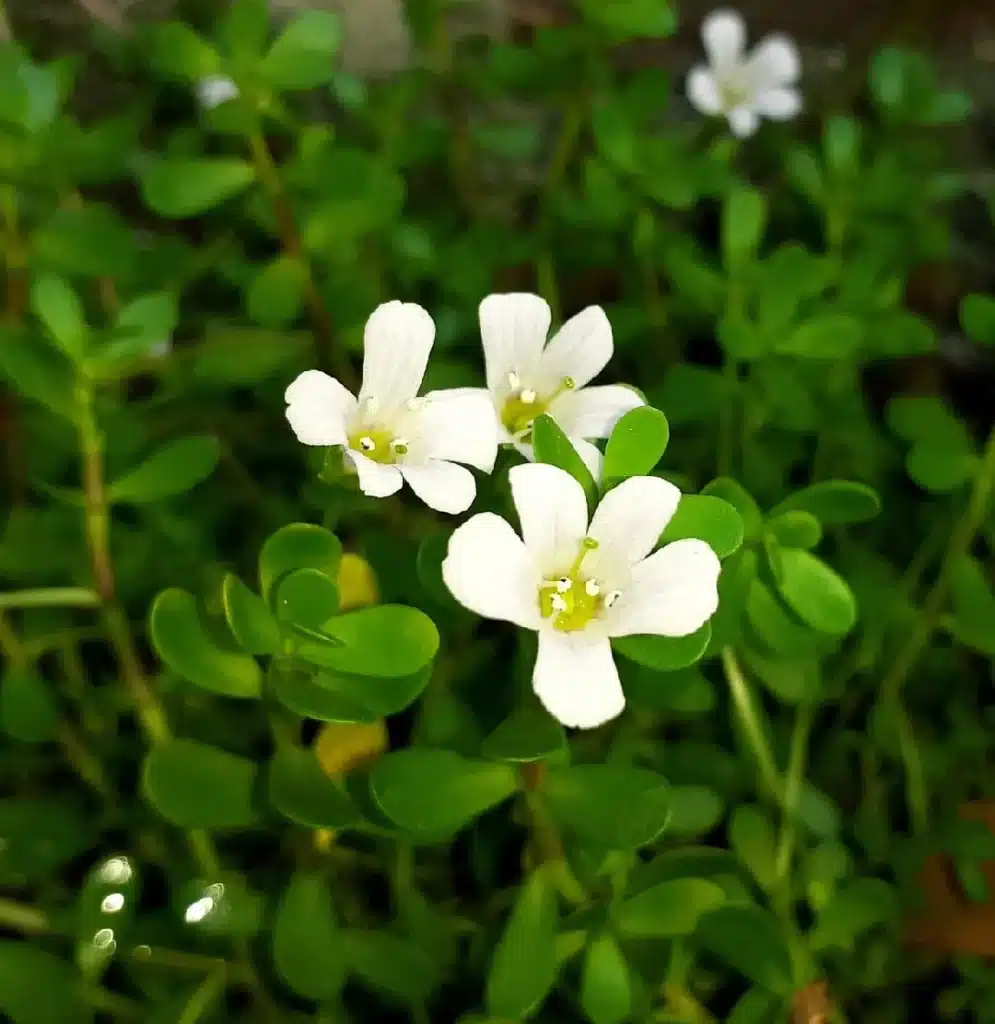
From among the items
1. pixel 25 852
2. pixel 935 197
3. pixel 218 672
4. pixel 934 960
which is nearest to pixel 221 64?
pixel 218 672

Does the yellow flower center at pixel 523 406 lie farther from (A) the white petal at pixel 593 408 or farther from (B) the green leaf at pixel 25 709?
(B) the green leaf at pixel 25 709

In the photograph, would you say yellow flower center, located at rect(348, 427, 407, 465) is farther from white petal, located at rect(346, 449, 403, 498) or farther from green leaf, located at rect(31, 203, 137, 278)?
green leaf, located at rect(31, 203, 137, 278)

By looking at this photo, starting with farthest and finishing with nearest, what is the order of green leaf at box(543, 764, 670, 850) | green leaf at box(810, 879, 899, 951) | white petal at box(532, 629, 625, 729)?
green leaf at box(810, 879, 899, 951) < green leaf at box(543, 764, 670, 850) < white petal at box(532, 629, 625, 729)

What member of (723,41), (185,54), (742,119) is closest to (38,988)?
(185,54)

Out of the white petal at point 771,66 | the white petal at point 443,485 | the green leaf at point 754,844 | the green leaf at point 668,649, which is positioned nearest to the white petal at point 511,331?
the white petal at point 443,485

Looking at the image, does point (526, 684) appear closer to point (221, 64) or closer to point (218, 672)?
point (218, 672)

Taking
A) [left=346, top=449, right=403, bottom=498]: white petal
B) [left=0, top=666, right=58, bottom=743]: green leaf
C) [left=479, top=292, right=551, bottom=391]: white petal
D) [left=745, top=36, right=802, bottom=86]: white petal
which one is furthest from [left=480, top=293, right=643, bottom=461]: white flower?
[left=745, top=36, right=802, bottom=86]: white petal
